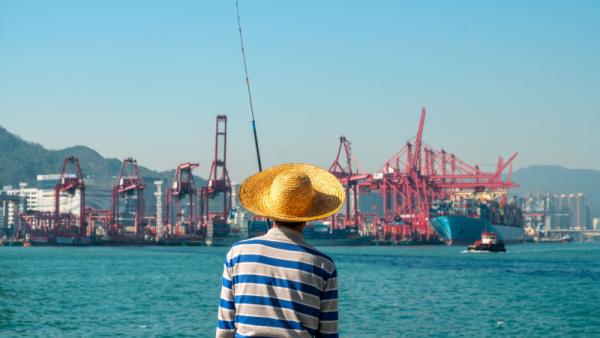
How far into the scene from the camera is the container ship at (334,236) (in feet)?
472

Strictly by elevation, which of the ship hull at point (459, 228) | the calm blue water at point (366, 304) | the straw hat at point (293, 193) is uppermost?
the ship hull at point (459, 228)

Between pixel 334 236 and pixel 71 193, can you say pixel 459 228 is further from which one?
pixel 71 193

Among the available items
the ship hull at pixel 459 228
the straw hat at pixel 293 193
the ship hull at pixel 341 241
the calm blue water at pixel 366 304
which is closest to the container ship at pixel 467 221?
the ship hull at pixel 459 228

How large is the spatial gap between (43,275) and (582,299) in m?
31.9

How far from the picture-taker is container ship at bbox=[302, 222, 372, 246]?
472 ft

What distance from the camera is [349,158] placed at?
144 meters

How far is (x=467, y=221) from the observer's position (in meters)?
137

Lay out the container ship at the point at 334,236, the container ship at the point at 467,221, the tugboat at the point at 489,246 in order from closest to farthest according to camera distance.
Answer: the tugboat at the point at 489,246
the container ship at the point at 467,221
the container ship at the point at 334,236

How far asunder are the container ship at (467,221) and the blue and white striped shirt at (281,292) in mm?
133108

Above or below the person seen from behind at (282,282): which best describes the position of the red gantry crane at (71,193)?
above

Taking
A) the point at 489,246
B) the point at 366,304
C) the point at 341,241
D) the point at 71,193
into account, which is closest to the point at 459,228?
the point at 341,241

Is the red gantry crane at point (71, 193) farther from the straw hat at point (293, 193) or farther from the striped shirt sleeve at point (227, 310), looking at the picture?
the striped shirt sleeve at point (227, 310)

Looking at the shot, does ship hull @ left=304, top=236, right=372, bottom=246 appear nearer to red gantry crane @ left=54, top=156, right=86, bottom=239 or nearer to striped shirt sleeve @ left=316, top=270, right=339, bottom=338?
red gantry crane @ left=54, top=156, right=86, bottom=239

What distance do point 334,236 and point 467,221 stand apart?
69.8 feet
